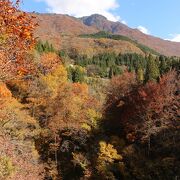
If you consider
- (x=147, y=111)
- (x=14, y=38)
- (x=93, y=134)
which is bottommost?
(x=93, y=134)

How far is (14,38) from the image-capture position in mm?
11789

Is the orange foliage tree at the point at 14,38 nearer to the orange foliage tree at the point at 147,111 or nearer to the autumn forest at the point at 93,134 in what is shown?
the autumn forest at the point at 93,134

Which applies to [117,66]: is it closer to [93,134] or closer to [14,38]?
[93,134]

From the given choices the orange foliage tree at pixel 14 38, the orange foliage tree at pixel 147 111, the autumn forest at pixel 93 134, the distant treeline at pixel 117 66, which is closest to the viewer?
the orange foliage tree at pixel 14 38

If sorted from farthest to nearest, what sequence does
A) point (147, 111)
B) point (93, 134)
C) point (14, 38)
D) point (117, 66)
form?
point (117, 66)
point (93, 134)
point (147, 111)
point (14, 38)

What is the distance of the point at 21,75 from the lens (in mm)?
12734

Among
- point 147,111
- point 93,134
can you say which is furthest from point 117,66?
point 147,111

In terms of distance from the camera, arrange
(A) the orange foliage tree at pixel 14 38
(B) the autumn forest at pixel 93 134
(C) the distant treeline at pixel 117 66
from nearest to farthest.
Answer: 1. (A) the orange foliage tree at pixel 14 38
2. (B) the autumn forest at pixel 93 134
3. (C) the distant treeline at pixel 117 66

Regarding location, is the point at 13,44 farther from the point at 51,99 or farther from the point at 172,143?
the point at 51,99

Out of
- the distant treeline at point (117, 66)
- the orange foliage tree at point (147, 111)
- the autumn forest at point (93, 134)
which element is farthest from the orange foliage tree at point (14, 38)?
the distant treeline at point (117, 66)

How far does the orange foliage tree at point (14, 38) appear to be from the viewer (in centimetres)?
1144

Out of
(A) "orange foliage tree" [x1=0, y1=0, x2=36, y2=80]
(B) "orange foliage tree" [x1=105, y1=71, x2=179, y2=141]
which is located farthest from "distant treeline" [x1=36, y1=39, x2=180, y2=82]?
(A) "orange foliage tree" [x1=0, y1=0, x2=36, y2=80]

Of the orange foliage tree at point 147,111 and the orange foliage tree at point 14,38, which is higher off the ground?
the orange foliage tree at point 14,38

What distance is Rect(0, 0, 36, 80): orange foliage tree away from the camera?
11.4m
